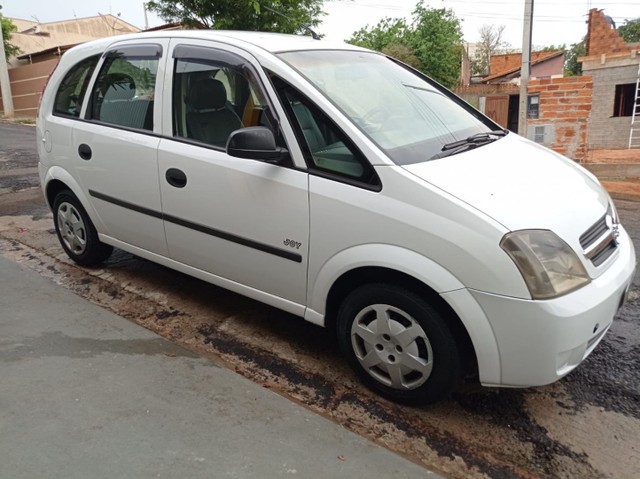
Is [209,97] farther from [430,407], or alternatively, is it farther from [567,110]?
[567,110]

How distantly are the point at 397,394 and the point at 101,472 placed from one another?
139 cm

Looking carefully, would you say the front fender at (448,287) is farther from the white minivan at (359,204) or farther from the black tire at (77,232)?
the black tire at (77,232)

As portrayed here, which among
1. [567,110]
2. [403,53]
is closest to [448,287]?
[567,110]

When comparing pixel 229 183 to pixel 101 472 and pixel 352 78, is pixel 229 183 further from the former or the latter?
pixel 101 472

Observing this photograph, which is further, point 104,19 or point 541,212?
point 104,19

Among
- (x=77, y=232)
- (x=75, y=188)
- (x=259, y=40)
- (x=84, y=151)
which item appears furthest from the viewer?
(x=77, y=232)

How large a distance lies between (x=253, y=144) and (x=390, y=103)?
0.91 m

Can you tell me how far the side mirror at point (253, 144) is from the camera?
279 cm

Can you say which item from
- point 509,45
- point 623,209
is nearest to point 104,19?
point 623,209

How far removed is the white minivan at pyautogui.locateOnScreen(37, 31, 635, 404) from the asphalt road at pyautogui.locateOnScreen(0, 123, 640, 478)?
22 cm

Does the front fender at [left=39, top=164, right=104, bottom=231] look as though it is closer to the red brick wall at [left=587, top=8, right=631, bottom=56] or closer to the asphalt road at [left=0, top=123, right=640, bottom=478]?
the asphalt road at [left=0, top=123, right=640, bottom=478]

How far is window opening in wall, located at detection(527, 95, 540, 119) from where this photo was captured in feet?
27.6

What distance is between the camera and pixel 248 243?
3107 mm

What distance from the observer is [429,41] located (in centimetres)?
3089
